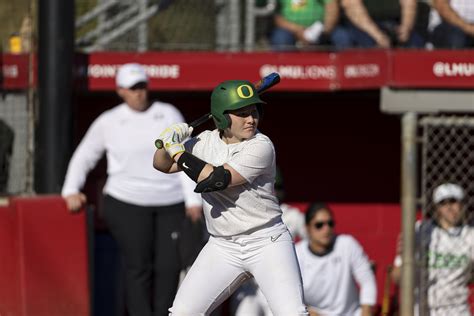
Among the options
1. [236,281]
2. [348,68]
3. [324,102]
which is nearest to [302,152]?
[324,102]

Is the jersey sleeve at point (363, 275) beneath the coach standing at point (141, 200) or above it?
beneath

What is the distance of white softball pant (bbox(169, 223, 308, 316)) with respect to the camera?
17.8 ft

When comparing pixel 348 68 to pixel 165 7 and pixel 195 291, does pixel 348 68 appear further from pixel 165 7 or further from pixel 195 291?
pixel 195 291

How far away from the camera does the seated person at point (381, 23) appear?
29.1 ft

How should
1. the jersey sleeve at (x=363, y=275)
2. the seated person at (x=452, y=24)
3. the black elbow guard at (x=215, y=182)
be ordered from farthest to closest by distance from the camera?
1. the seated person at (x=452, y=24)
2. the jersey sleeve at (x=363, y=275)
3. the black elbow guard at (x=215, y=182)

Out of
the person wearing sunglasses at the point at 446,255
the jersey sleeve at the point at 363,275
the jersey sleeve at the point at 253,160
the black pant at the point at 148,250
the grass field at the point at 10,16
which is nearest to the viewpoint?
the jersey sleeve at the point at 253,160

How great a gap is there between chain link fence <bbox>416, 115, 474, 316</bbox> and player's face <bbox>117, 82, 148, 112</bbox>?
6.32ft

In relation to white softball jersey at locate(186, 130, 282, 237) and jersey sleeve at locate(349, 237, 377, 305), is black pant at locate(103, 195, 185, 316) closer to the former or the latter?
jersey sleeve at locate(349, 237, 377, 305)

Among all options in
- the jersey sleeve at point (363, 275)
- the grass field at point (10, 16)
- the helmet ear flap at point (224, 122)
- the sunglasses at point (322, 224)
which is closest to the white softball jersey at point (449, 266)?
the jersey sleeve at point (363, 275)

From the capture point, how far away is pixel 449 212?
26.8ft

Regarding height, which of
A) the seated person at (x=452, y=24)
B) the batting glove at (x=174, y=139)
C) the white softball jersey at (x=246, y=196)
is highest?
the seated person at (x=452, y=24)

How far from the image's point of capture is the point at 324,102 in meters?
9.69

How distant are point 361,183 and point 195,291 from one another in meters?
4.41

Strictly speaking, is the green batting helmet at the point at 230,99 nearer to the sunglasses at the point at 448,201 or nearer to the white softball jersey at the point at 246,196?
the white softball jersey at the point at 246,196
